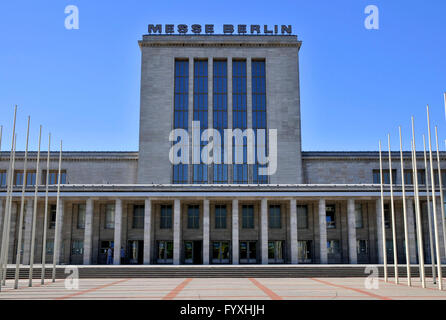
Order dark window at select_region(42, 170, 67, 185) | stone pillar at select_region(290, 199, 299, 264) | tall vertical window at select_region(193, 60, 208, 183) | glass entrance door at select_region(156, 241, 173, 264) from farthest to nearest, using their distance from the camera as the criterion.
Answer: tall vertical window at select_region(193, 60, 208, 183), dark window at select_region(42, 170, 67, 185), glass entrance door at select_region(156, 241, 173, 264), stone pillar at select_region(290, 199, 299, 264)

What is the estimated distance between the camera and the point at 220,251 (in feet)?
170

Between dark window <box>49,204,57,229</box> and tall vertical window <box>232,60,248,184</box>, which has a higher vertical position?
tall vertical window <box>232,60,248,184</box>

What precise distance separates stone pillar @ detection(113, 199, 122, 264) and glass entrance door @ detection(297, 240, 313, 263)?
63.4 ft

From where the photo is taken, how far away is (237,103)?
6141 cm

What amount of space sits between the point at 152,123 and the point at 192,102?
5.89 m

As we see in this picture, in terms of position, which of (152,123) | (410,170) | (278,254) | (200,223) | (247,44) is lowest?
(278,254)

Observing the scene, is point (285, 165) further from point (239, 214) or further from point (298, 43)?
point (298, 43)

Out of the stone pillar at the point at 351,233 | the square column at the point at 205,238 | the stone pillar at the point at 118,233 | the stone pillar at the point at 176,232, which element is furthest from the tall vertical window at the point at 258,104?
the stone pillar at the point at 118,233

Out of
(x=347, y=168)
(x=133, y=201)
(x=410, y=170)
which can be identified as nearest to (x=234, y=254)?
(x=133, y=201)

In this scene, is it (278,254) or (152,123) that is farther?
(152,123)

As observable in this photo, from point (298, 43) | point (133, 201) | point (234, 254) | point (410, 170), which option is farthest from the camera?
point (298, 43)

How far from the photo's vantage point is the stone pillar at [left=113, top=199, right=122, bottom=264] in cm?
4669

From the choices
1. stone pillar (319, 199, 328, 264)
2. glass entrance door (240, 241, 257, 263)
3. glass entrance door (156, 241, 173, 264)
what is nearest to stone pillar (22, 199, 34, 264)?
glass entrance door (156, 241, 173, 264)

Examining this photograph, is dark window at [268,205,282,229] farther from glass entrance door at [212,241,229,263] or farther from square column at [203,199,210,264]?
square column at [203,199,210,264]
